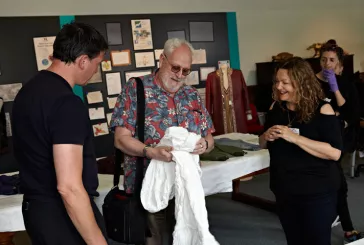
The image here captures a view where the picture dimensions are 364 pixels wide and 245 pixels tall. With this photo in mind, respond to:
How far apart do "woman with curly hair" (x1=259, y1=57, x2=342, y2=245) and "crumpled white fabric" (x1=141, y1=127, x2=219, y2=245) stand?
0.44 m

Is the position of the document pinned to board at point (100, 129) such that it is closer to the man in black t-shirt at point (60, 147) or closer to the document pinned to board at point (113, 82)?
the document pinned to board at point (113, 82)

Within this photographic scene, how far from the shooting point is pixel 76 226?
1.41 metres

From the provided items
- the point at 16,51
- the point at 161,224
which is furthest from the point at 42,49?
the point at 161,224

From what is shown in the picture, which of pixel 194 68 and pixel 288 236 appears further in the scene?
pixel 194 68

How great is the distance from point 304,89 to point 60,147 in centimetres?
129

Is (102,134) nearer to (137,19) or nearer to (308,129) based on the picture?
(137,19)

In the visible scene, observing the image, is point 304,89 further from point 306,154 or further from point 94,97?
point 94,97

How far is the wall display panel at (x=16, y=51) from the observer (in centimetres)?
491

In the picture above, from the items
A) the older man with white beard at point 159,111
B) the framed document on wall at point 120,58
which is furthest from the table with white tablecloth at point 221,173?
the framed document on wall at point 120,58

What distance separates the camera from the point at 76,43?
4.69 ft

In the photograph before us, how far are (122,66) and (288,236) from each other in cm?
389

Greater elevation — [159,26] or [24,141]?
[159,26]

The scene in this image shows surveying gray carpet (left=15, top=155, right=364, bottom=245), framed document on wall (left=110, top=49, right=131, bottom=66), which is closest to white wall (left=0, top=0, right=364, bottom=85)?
framed document on wall (left=110, top=49, right=131, bottom=66)

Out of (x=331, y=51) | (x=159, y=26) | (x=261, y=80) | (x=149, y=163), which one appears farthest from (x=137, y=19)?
(x=149, y=163)
